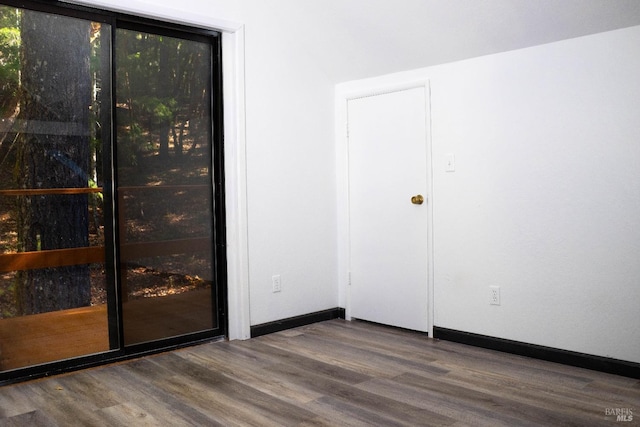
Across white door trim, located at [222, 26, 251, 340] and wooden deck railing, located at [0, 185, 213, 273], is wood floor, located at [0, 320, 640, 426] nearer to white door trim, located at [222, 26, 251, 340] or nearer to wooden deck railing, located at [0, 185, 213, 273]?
white door trim, located at [222, 26, 251, 340]

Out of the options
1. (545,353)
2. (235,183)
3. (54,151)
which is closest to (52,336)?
(54,151)

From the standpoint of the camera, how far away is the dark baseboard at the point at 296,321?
3938 mm

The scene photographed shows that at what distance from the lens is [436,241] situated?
3.80 metres

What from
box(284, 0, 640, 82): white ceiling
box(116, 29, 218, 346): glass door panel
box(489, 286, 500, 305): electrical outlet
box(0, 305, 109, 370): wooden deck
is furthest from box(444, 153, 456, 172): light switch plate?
box(0, 305, 109, 370): wooden deck

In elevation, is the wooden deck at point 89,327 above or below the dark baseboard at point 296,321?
above

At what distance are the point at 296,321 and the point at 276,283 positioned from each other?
343mm

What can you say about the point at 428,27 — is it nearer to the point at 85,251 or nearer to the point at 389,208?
the point at 389,208

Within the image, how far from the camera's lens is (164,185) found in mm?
3570

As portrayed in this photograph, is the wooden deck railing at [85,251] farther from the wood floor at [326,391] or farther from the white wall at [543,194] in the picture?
the white wall at [543,194]

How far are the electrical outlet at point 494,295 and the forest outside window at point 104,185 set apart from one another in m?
1.77

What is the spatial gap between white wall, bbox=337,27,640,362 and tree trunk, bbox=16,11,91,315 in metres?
2.19

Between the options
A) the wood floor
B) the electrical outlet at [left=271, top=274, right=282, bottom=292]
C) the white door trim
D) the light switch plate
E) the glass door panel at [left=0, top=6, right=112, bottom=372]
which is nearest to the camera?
the wood floor

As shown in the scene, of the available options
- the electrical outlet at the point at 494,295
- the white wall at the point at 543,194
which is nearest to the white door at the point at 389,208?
the white wall at the point at 543,194

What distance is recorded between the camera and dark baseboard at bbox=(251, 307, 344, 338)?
3938mm
